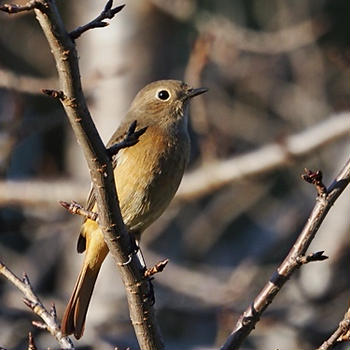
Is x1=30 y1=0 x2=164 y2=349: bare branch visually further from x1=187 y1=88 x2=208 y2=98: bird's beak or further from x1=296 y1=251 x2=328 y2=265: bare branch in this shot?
x1=187 y1=88 x2=208 y2=98: bird's beak

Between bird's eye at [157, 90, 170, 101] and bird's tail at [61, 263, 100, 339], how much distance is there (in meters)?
1.13

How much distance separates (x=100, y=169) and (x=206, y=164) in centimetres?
332

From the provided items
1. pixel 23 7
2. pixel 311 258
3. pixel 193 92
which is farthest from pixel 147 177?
pixel 23 7

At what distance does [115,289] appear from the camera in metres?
7.28

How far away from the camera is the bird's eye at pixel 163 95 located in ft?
16.5

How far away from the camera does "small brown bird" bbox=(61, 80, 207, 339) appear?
4270 millimetres

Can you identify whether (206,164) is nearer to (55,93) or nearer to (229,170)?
(229,170)

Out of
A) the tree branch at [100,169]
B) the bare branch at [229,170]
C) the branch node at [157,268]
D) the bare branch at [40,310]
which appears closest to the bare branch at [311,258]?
the branch node at [157,268]

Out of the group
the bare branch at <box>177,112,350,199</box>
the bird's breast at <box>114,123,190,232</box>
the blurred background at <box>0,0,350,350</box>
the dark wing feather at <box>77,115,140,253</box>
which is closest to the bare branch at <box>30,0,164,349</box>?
the bird's breast at <box>114,123,190,232</box>

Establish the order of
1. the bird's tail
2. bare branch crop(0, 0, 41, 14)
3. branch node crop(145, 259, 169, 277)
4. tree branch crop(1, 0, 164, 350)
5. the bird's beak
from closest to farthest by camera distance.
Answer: bare branch crop(0, 0, 41, 14), tree branch crop(1, 0, 164, 350), branch node crop(145, 259, 169, 277), the bird's tail, the bird's beak

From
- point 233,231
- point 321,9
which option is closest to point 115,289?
point 233,231

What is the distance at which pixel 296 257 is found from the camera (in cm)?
310

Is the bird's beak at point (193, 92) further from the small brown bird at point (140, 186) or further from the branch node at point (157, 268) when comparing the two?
the branch node at point (157, 268)

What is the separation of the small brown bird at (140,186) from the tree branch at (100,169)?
2.88 ft
